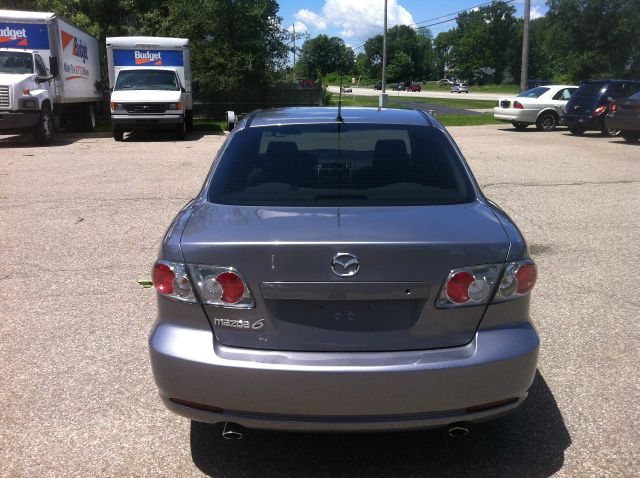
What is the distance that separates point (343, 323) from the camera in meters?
2.63

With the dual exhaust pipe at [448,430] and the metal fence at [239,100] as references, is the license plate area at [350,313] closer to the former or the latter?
the dual exhaust pipe at [448,430]

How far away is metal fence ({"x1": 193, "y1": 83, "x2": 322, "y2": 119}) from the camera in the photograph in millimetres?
30672

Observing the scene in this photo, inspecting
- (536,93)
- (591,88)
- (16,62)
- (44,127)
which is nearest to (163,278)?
(44,127)

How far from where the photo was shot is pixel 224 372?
103 inches

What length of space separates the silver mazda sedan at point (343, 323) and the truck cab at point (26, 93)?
15904 millimetres

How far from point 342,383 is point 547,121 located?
22.6 m

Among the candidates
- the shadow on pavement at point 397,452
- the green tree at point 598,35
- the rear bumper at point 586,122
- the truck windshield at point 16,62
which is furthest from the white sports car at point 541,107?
the green tree at point 598,35

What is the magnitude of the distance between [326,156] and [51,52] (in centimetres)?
1755

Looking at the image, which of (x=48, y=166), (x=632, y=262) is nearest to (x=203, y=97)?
(x=48, y=166)

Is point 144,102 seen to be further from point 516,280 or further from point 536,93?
point 516,280

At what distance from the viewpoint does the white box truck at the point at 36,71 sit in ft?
54.7

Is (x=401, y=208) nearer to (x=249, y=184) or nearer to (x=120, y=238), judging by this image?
(x=249, y=184)

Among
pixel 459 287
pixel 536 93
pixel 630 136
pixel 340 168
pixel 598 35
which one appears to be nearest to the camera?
pixel 459 287

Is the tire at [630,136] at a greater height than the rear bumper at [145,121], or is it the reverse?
the rear bumper at [145,121]
